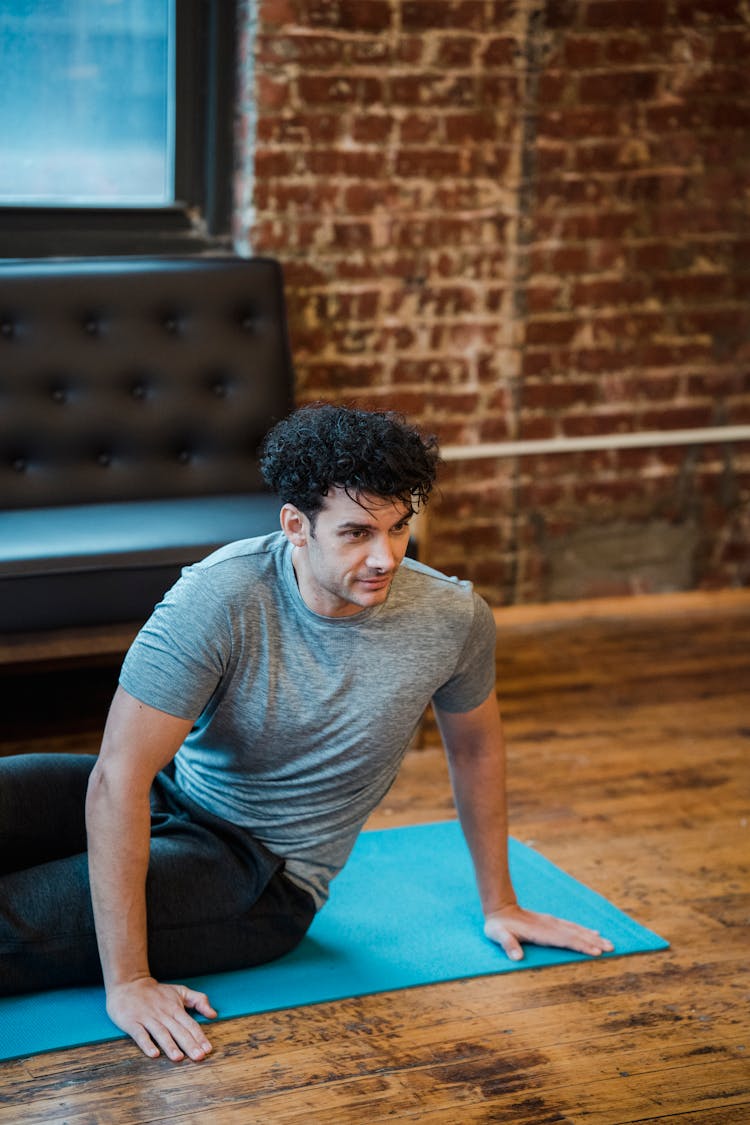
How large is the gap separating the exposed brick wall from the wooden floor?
801 mm

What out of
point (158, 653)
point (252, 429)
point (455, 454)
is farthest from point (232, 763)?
point (455, 454)

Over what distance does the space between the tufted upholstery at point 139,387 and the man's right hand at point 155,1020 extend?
44.8 inches

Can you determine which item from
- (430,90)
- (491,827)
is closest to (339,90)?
(430,90)

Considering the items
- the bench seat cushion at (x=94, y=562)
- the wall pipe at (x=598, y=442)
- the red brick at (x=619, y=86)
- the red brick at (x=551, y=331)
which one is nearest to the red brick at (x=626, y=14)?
the red brick at (x=619, y=86)

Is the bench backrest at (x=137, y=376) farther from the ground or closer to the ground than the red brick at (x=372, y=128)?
closer to the ground

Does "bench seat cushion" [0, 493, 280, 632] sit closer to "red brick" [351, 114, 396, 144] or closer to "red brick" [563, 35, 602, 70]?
"red brick" [351, 114, 396, 144]

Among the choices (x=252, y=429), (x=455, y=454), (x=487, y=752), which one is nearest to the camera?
(x=487, y=752)

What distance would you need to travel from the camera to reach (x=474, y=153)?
3.47 m

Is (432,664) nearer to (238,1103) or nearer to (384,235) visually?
(238,1103)

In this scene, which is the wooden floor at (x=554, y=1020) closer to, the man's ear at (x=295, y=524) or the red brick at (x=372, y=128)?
the man's ear at (x=295, y=524)

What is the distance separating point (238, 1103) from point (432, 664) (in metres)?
0.60

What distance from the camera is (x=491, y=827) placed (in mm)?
2041

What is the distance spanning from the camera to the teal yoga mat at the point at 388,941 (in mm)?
1849

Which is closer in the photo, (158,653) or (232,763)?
(158,653)
